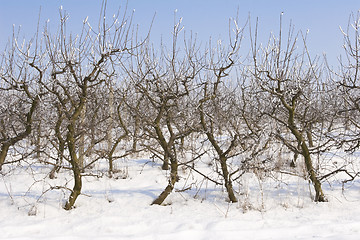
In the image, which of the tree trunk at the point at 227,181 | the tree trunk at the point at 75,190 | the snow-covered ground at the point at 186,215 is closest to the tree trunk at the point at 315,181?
the snow-covered ground at the point at 186,215

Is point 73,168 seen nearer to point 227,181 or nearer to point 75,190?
point 75,190

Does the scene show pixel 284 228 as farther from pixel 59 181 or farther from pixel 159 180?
pixel 59 181

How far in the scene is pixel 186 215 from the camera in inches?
149

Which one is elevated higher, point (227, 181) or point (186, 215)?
point (227, 181)

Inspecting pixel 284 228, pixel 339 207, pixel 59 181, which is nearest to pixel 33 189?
pixel 59 181

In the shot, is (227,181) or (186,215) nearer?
(186,215)

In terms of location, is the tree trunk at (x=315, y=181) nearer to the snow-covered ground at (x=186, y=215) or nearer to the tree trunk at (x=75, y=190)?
the snow-covered ground at (x=186, y=215)

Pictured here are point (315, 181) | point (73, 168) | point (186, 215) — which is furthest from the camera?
point (315, 181)

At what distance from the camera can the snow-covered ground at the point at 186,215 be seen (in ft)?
10.6

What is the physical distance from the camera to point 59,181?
228 inches

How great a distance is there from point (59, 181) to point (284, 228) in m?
4.26

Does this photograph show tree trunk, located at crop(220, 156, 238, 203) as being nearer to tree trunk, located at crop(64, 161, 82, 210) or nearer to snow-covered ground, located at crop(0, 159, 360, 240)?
snow-covered ground, located at crop(0, 159, 360, 240)

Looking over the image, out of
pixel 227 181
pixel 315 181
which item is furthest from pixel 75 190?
pixel 315 181

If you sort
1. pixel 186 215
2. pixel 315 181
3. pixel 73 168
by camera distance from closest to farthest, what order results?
pixel 186 215, pixel 73 168, pixel 315 181
